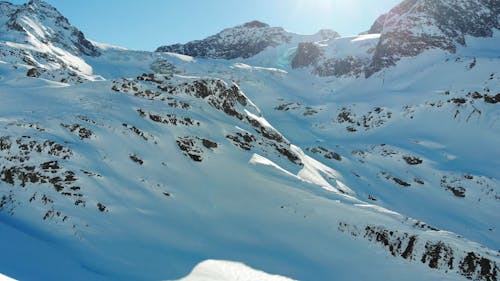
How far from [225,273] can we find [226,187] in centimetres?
782

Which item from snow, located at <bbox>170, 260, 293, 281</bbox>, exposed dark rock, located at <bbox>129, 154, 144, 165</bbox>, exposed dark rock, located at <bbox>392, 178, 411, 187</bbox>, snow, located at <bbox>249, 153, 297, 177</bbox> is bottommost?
snow, located at <bbox>170, 260, 293, 281</bbox>

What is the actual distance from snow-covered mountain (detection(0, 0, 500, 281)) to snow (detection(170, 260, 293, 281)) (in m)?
0.07

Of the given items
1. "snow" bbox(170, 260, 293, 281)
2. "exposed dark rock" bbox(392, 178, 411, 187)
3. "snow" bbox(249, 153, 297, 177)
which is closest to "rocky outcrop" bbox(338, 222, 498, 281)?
"snow" bbox(170, 260, 293, 281)

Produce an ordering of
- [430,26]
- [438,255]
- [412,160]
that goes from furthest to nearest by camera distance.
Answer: [430,26] < [412,160] < [438,255]

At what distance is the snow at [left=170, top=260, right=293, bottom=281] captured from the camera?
1115cm

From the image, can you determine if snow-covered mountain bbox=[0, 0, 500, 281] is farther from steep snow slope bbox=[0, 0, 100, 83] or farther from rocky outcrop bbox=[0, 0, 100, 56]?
rocky outcrop bbox=[0, 0, 100, 56]

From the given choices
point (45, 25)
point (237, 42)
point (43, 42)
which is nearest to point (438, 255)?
point (43, 42)

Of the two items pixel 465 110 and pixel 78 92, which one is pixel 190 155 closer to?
pixel 78 92

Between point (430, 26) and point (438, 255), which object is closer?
point (438, 255)

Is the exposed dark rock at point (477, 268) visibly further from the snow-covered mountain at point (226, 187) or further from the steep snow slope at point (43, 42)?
the steep snow slope at point (43, 42)

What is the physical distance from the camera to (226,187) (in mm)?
19312

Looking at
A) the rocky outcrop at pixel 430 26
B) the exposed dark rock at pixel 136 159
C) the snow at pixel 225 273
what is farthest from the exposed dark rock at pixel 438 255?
the rocky outcrop at pixel 430 26

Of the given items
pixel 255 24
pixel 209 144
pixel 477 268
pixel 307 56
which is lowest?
pixel 477 268

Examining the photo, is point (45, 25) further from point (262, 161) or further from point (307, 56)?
point (262, 161)
